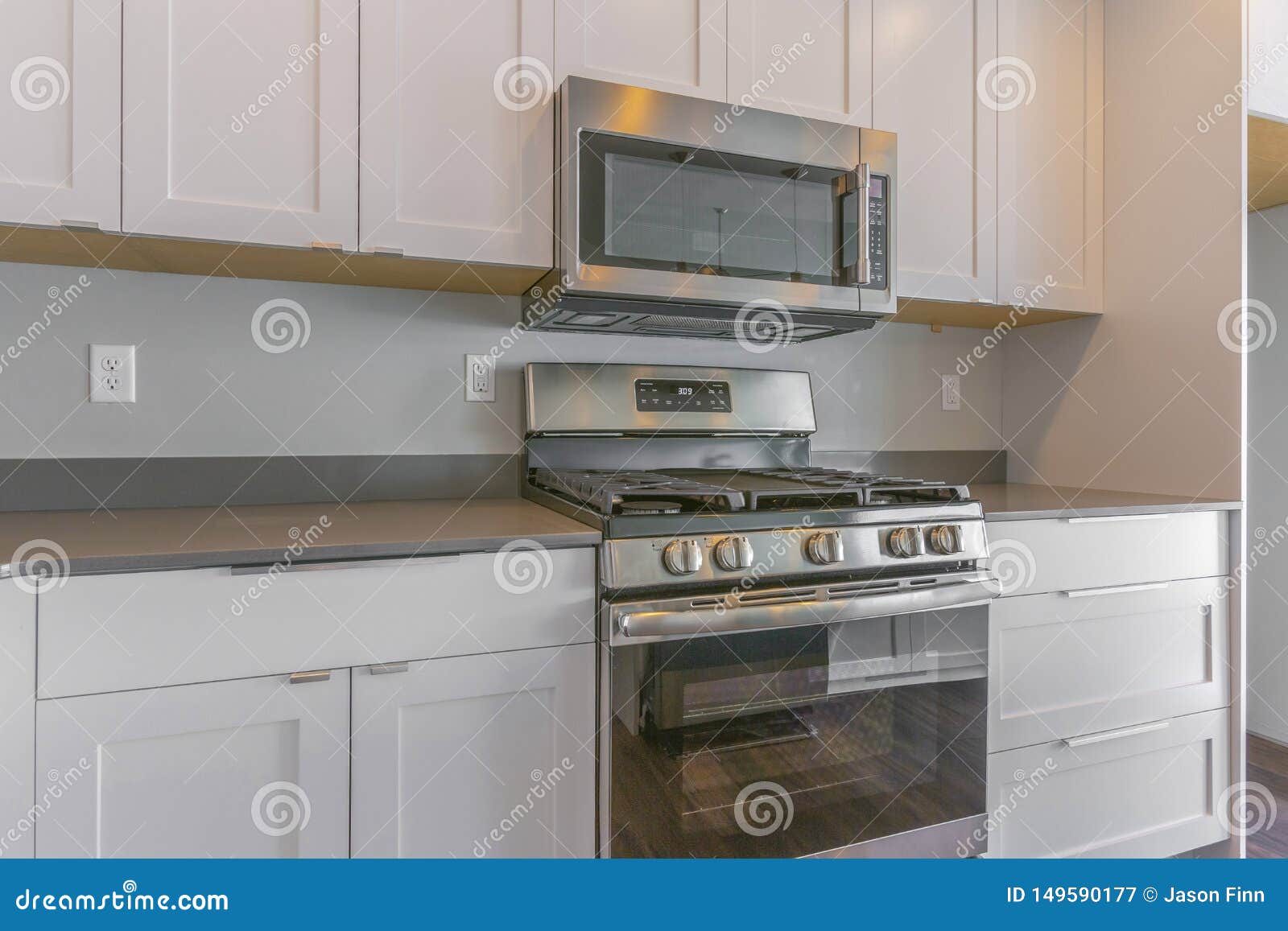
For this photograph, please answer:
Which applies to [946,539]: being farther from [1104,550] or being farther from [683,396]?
[683,396]

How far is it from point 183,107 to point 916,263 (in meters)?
1.58

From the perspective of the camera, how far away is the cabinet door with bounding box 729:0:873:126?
67.4 inches

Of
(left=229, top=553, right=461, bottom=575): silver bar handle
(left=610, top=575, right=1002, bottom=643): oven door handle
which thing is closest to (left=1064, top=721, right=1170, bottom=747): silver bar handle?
(left=610, top=575, right=1002, bottom=643): oven door handle

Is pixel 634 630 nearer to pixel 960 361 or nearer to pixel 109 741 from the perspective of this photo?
pixel 109 741

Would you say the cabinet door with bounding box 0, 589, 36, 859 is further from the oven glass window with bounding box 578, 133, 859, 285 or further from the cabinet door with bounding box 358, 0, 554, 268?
the oven glass window with bounding box 578, 133, 859, 285

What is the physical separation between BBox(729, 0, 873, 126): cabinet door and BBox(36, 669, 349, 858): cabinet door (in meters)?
1.50

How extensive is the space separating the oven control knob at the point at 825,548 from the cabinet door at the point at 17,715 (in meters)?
1.18

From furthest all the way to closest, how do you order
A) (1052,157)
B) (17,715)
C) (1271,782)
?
(1271,782), (1052,157), (17,715)

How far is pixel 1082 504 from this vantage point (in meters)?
1.79

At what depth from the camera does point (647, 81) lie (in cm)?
165

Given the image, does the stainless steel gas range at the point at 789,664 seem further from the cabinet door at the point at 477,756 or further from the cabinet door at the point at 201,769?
the cabinet door at the point at 201,769

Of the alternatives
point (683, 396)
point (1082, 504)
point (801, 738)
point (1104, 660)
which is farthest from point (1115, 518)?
point (683, 396)

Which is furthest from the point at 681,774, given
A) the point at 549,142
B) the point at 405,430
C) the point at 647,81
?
the point at 647,81

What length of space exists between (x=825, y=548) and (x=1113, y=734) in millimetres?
924
